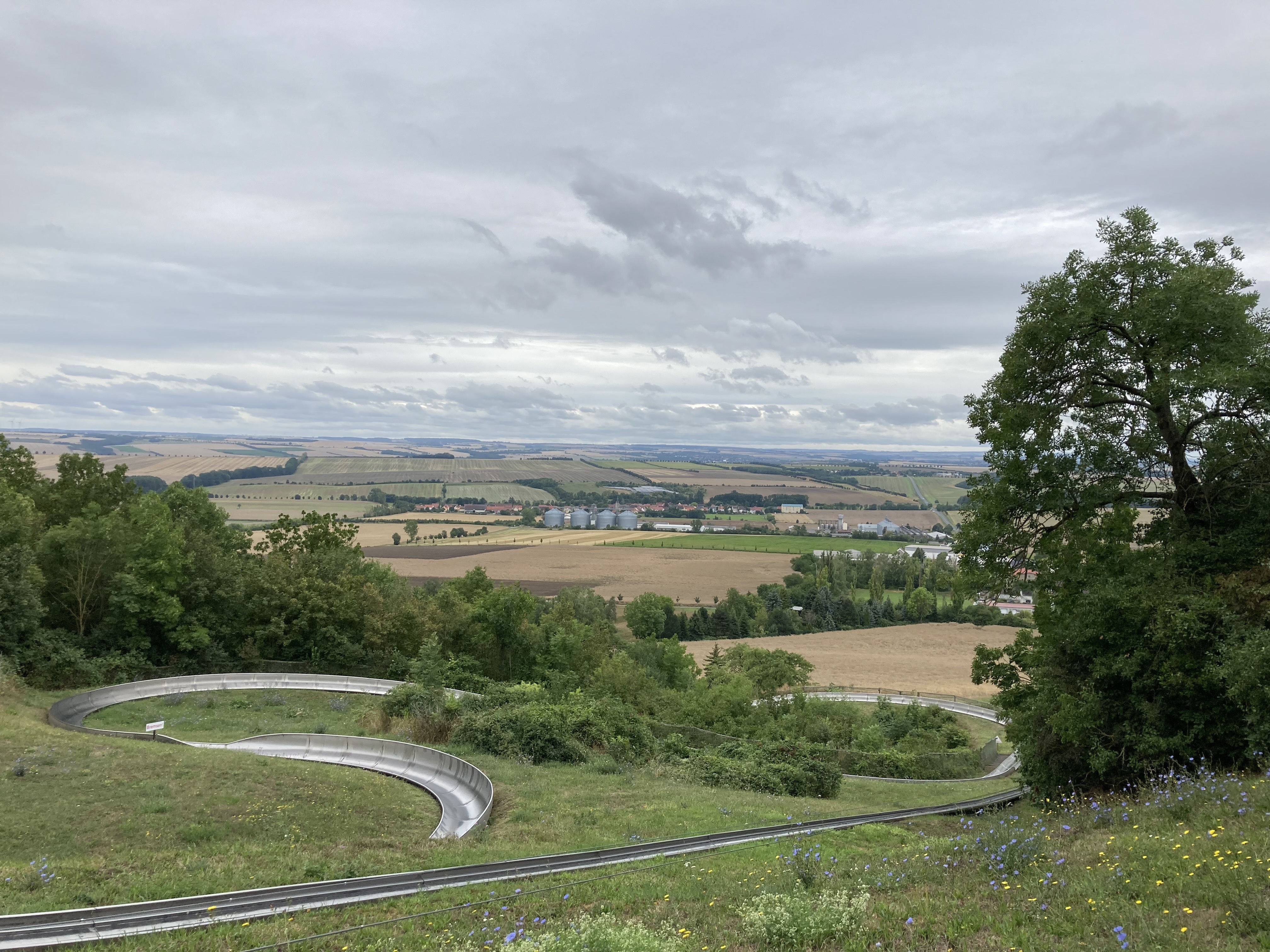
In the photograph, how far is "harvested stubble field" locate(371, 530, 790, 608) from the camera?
85750 millimetres

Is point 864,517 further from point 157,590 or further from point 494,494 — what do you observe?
point 157,590

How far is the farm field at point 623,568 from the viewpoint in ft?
281

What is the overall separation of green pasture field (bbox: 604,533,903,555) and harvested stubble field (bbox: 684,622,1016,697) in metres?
34.4

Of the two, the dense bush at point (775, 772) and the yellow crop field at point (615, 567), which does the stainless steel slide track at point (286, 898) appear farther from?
the yellow crop field at point (615, 567)

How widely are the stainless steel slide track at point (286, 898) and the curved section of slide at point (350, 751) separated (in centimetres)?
384

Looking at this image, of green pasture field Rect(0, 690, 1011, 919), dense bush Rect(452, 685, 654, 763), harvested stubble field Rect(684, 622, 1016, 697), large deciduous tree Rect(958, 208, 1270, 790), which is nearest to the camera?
green pasture field Rect(0, 690, 1011, 919)

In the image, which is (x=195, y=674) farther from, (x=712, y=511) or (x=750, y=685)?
(x=712, y=511)

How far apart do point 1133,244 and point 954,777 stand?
78.9 ft

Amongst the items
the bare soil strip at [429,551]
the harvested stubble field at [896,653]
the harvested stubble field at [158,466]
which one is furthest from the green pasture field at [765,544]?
the harvested stubble field at [158,466]

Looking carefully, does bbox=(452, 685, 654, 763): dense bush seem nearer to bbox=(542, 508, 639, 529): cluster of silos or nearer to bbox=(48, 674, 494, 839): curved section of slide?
bbox=(48, 674, 494, 839): curved section of slide

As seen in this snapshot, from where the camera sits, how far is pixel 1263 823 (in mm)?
8219

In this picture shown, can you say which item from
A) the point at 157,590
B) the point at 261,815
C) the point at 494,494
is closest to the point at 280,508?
the point at 494,494

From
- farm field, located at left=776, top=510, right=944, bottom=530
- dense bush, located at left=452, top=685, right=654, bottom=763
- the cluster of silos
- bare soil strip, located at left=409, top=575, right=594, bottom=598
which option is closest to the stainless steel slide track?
dense bush, located at left=452, top=685, right=654, bottom=763

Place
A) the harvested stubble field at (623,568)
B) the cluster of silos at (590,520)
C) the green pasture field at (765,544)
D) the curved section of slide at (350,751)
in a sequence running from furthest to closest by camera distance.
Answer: the cluster of silos at (590,520), the green pasture field at (765,544), the harvested stubble field at (623,568), the curved section of slide at (350,751)
